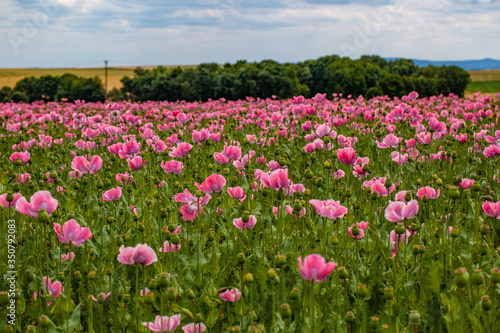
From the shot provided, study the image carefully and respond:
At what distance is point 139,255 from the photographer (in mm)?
2227

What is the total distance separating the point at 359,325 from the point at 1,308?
2.00 m

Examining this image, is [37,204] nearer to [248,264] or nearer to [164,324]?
[164,324]

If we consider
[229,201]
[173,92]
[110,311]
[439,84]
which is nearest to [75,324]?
[110,311]

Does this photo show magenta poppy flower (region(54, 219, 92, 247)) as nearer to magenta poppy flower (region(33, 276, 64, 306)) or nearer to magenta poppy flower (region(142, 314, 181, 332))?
magenta poppy flower (region(33, 276, 64, 306))

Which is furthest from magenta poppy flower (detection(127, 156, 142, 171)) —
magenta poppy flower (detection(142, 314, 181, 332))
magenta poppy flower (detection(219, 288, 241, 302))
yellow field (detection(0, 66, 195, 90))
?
yellow field (detection(0, 66, 195, 90))

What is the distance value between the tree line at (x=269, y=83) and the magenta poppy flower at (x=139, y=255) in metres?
41.8

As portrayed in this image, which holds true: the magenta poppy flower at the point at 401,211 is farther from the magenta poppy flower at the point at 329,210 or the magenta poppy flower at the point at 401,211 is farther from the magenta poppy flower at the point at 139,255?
the magenta poppy flower at the point at 139,255

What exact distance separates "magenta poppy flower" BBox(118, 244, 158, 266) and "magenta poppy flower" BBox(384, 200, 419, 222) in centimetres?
137

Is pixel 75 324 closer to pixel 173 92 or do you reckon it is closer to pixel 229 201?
pixel 229 201

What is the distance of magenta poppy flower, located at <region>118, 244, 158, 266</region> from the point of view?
2.21 m

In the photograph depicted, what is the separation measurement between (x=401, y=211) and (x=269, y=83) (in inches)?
1897

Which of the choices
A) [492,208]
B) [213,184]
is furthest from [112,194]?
[492,208]

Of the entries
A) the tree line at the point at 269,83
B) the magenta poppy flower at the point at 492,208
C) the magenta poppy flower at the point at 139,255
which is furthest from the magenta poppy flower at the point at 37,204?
the tree line at the point at 269,83

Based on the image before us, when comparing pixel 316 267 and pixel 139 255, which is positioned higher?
pixel 316 267
